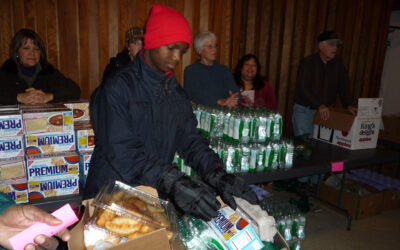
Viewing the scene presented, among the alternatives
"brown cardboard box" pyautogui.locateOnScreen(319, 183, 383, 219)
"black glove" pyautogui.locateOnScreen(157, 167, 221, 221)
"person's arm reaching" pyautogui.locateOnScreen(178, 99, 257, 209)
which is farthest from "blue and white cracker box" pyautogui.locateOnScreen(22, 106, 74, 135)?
"brown cardboard box" pyautogui.locateOnScreen(319, 183, 383, 219)

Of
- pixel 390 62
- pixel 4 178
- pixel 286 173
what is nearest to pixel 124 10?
pixel 4 178

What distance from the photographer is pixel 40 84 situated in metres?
2.62

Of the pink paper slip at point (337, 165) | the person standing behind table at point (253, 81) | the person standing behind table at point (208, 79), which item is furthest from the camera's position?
the person standing behind table at point (253, 81)

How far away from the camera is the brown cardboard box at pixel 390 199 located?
12.2ft

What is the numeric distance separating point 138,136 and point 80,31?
2502mm

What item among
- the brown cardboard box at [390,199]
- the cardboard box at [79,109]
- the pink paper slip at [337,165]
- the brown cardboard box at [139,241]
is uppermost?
the cardboard box at [79,109]

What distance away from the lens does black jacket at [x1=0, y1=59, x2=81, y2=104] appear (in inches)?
97.1

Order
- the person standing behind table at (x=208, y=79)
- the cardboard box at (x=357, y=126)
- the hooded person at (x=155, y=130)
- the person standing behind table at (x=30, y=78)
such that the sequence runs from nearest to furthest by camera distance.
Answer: the hooded person at (x=155, y=130)
the person standing behind table at (x=30, y=78)
the cardboard box at (x=357, y=126)
the person standing behind table at (x=208, y=79)

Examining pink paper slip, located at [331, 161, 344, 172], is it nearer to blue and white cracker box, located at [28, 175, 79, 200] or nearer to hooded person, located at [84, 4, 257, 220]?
hooded person, located at [84, 4, 257, 220]

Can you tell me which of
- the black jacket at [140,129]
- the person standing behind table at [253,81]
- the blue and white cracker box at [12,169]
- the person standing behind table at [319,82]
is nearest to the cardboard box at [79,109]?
the blue and white cracker box at [12,169]

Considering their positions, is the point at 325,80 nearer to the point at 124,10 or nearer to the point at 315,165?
the point at 315,165

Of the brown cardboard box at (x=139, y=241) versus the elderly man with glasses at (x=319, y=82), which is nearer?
the brown cardboard box at (x=139, y=241)

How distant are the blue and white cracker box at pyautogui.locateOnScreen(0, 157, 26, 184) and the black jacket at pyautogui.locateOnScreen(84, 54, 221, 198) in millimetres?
735

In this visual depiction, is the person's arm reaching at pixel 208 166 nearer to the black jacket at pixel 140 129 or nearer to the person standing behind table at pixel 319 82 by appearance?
the black jacket at pixel 140 129
